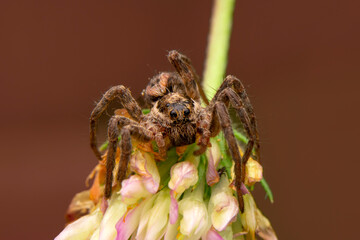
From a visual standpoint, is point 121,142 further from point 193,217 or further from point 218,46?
point 218,46

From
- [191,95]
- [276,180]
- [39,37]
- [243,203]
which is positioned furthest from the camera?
[39,37]

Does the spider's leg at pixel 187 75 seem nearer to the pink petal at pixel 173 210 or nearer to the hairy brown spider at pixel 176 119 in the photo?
the hairy brown spider at pixel 176 119

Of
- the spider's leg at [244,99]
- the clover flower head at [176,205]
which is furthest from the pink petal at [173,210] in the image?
the spider's leg at [244,99]

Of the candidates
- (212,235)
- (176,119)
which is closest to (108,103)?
(176,119)

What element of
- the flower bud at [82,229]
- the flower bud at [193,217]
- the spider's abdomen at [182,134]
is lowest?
the flower bud at [82,229]

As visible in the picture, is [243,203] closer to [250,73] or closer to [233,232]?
[233,232]

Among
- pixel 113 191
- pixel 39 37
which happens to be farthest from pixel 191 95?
pixel 39 37

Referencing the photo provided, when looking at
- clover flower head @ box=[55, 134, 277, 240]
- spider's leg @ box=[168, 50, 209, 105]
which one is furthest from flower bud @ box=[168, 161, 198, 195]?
spider's leg @ box=[168, 50, 209, 105]

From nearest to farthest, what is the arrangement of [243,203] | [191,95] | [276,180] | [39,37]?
[243,203] < [191,95] < [276,180] < [39,37]
